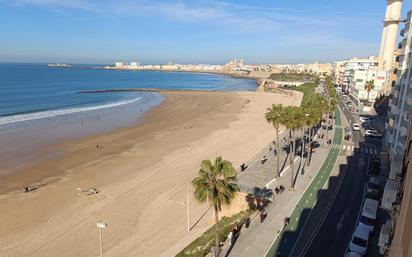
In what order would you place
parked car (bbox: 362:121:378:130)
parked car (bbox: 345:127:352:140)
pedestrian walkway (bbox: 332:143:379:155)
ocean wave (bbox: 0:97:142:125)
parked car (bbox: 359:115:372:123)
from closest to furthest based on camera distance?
pedestrian walkway (bbox: 332:143:379:155) → parked car (bbox: 345:127:352:140) → parked car (bbox: 362:121:378:130) → ocean wave (bbox: 0:97:142:125) → parked car (bbox: 359:115:372:123)

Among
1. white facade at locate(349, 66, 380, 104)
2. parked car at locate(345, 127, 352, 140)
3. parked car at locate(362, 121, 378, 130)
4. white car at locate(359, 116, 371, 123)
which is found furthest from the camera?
white facade at locate(349, 66, 380, 104)

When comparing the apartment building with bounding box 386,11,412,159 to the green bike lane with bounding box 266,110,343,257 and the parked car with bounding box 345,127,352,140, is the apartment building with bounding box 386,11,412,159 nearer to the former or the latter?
the green bike lane with bounding box 266,110,343,257

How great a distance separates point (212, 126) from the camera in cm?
6788

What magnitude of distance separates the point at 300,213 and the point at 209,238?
8206mm

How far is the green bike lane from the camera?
22.0 m

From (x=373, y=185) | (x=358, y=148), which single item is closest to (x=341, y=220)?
A: (x=373, y=185)

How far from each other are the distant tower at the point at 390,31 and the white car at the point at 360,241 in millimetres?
95568

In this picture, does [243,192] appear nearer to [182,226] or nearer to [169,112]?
[182,226]

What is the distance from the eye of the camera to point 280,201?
29.0m

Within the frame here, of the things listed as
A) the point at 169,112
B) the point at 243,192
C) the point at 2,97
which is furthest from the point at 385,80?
the point at 2,97

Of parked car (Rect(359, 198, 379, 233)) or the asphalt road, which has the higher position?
parked car (Rect(359, 198, 379, 233))

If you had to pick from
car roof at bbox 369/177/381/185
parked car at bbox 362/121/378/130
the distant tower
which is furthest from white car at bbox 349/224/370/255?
the distant tower

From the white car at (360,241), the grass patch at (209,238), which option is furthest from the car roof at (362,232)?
the grass patch at (209,238)

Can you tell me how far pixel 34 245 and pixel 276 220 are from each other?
1908 cm
